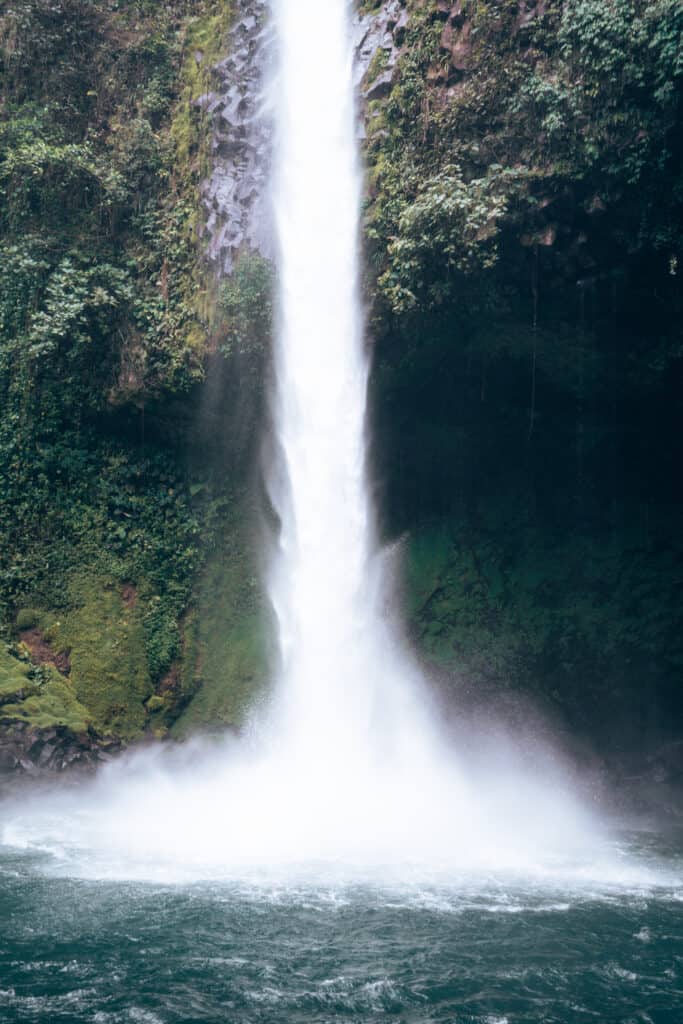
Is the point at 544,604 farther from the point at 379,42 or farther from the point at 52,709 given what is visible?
the point at 379,42

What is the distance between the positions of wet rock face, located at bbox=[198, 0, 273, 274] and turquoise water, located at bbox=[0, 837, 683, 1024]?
9.95 meters

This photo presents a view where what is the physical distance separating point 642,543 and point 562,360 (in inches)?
134

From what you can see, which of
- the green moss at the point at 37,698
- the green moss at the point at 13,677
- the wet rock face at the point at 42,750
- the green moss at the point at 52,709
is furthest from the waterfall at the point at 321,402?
the green moss at the point at 13,677

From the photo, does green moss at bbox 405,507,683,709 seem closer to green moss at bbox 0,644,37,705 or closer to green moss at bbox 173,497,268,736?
green moss at bbox 173,497,268,736

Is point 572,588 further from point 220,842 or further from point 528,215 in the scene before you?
point 220,842

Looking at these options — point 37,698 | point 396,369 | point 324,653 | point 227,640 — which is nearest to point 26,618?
point 37,698

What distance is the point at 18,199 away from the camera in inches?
655

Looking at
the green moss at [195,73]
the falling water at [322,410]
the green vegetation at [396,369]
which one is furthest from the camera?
the green moss at [195,73]

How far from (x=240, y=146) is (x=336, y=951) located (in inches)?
498

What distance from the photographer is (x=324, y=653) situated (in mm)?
14328

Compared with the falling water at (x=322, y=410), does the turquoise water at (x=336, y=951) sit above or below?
below

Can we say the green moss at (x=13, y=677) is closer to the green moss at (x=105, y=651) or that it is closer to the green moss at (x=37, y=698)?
the green moss at (x=37, y=698)

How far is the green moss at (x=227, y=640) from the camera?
1531 cm

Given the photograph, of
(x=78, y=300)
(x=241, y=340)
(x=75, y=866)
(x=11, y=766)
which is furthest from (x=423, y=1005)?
(x=78, y=300)
